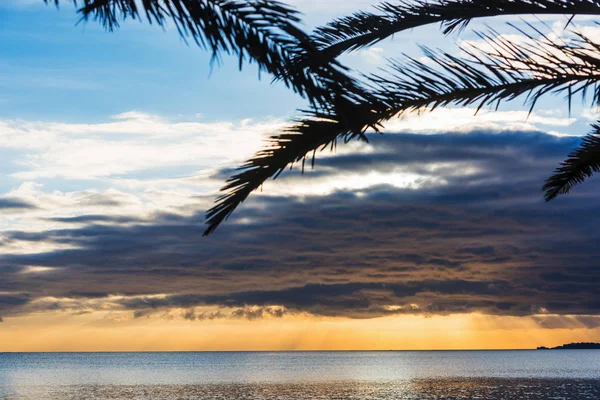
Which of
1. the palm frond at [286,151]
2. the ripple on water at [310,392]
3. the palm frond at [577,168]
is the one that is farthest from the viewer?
the ripple on water at [310,392]

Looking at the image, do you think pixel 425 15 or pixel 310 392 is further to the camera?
pixel 310 392

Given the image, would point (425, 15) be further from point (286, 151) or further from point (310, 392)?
point (310, 392)

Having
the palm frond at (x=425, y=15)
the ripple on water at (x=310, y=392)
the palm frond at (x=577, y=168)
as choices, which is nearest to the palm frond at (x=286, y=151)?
the palm frond at (x=425, y=15)

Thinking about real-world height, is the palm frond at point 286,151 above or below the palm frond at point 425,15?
below

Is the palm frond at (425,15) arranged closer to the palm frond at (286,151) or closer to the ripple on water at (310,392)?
the palm frond at (286,151)

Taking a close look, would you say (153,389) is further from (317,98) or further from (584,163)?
(317,98)

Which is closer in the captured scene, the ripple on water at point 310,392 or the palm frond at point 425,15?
the palm frond at point 425,15

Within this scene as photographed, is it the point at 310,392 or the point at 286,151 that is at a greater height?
the point at 286,151

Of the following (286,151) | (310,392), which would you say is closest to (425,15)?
(286,151)

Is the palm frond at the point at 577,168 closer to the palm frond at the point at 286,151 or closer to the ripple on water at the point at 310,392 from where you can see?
the palm frond at the point at 286,151

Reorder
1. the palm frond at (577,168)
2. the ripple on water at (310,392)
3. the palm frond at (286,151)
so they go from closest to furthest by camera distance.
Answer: the palm frond at (286,151), the palm frond at (577,168), the ripple on water at (310,392)

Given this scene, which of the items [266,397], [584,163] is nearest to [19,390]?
[266,397]

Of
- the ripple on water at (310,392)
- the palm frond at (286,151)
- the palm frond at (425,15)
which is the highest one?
the palm frond at (425,15)

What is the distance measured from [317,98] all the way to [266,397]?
2328 inches
